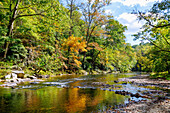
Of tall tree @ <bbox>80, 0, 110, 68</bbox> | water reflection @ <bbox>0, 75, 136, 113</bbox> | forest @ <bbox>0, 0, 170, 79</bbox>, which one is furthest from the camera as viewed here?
tall tree @ <bbox>80, 0, 110, 68</bbox>

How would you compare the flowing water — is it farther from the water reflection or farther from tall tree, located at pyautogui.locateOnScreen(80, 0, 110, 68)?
tall tree, located at pyautogui.locateOnScreen(80, 0, 110, 68)

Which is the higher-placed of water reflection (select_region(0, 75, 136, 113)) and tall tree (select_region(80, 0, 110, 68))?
tall tree (select_region(80, 0, 110, 68))

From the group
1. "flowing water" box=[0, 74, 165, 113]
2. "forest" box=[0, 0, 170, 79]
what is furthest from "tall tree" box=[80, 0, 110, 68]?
"flowing water" box=[0, 74, 165, 113]

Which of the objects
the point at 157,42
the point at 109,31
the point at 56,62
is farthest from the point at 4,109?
the point at 109,31

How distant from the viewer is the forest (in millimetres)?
11953

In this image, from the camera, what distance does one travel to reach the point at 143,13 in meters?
7.82

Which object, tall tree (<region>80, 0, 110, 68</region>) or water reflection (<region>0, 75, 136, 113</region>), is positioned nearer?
water reflection (<region>0, 75, 136, 113</region>)

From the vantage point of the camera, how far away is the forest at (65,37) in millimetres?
11953

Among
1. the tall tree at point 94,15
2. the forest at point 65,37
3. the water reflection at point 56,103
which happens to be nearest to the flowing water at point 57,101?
the water reflection at point 56,103

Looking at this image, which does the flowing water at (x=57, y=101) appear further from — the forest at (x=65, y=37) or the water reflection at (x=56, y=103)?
the forest at (x=65, y=37)

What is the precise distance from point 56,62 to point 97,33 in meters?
13.6

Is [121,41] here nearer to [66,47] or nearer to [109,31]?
[109,31]

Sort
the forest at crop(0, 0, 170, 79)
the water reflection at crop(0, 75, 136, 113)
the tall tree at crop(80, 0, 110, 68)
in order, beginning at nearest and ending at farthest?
the water reflection at crop(0, 75, 136, 113)
the forest at crop(0, 0, 170, 79)
the tall tree at crop(80, 0, 110, 68)

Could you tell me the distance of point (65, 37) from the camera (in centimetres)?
3053
